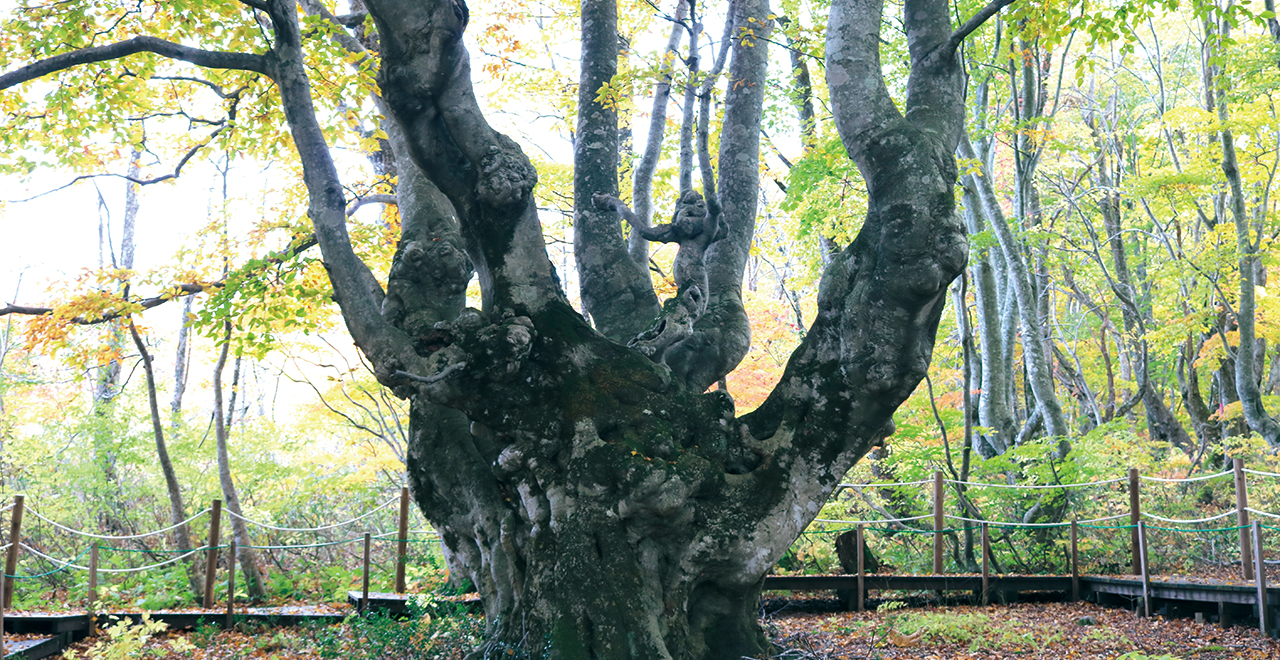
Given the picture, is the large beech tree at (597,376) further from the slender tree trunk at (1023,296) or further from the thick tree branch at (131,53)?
the slender tree trunk at (1023,296)

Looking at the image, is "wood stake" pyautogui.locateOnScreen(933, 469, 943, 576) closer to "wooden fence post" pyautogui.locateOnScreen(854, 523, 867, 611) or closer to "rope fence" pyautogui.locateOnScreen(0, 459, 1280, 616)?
"rope fence" pyautogui.locateOnScreen(0, 459, 1280, 616)

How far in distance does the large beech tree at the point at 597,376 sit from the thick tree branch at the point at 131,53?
14mm

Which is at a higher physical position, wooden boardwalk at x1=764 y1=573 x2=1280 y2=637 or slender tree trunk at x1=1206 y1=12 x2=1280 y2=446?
slender tree trunk at x1=1206 y1=12 x2=1280 y2=446

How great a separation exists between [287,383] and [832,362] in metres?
27.5

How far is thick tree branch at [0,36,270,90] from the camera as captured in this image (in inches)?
187

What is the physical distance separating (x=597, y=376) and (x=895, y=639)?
317cm

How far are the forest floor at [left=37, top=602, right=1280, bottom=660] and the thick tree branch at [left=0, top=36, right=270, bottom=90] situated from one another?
3635 millimetres

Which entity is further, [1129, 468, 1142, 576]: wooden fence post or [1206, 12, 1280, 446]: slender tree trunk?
[1206, 12, 1280, 446]: slender tree trunk

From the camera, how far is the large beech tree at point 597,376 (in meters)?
4.31

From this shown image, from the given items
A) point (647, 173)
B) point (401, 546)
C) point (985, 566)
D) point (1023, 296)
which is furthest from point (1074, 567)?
point (401, 546)

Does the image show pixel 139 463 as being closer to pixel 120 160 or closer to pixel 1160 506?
pixel 120 160

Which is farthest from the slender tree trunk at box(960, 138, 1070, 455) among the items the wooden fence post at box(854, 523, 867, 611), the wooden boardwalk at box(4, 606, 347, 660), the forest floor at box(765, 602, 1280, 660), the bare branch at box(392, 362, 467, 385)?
the wooden boardwalk at box(4, 606, 347, 660)

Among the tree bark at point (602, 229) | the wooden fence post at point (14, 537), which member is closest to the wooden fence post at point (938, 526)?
the tree bark at point (602, 229)

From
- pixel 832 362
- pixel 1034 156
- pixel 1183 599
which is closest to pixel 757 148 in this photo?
pixel 832 362
